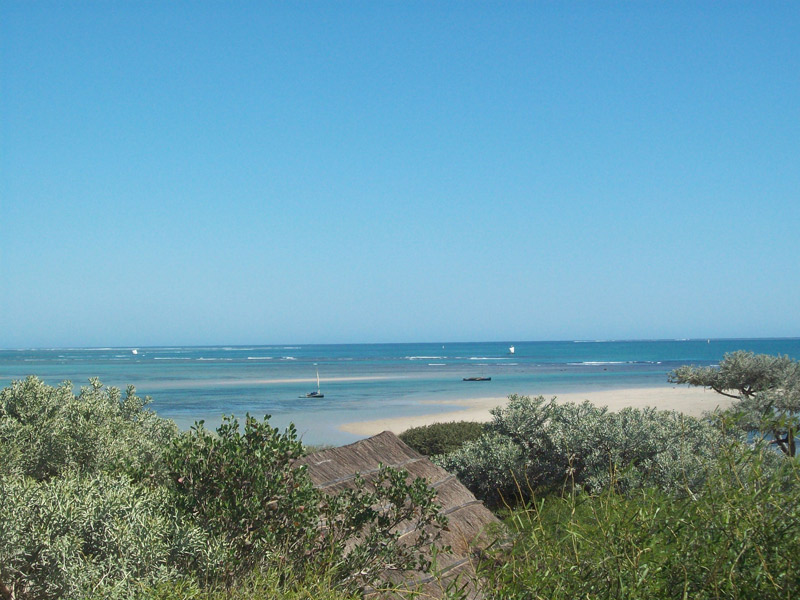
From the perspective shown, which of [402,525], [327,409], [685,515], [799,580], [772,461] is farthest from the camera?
[327,409]

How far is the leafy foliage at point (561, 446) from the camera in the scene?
403 inches

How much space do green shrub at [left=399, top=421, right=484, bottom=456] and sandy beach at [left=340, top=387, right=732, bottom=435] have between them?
33.1 feet

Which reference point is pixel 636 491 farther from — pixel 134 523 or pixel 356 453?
pixel 356 453

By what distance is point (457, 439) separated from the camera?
16422 mm

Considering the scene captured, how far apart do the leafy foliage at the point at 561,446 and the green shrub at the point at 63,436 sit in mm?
4911

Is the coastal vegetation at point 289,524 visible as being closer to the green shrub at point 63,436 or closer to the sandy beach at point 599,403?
the green shrub at point 63,436

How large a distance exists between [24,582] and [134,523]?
0.64 meters

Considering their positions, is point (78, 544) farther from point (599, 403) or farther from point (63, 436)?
point (599, 403)

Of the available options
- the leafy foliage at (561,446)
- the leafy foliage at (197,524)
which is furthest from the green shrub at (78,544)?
the leafy foliage at (561,446)

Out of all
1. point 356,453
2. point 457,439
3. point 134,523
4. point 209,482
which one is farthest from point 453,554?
point 457,439

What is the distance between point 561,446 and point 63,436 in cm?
670

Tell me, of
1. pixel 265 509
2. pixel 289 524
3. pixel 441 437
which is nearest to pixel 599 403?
pixel 441 437

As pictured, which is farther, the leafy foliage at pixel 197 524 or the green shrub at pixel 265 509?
the green shrub at pixel 265 509

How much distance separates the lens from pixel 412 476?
7852 millimetres
